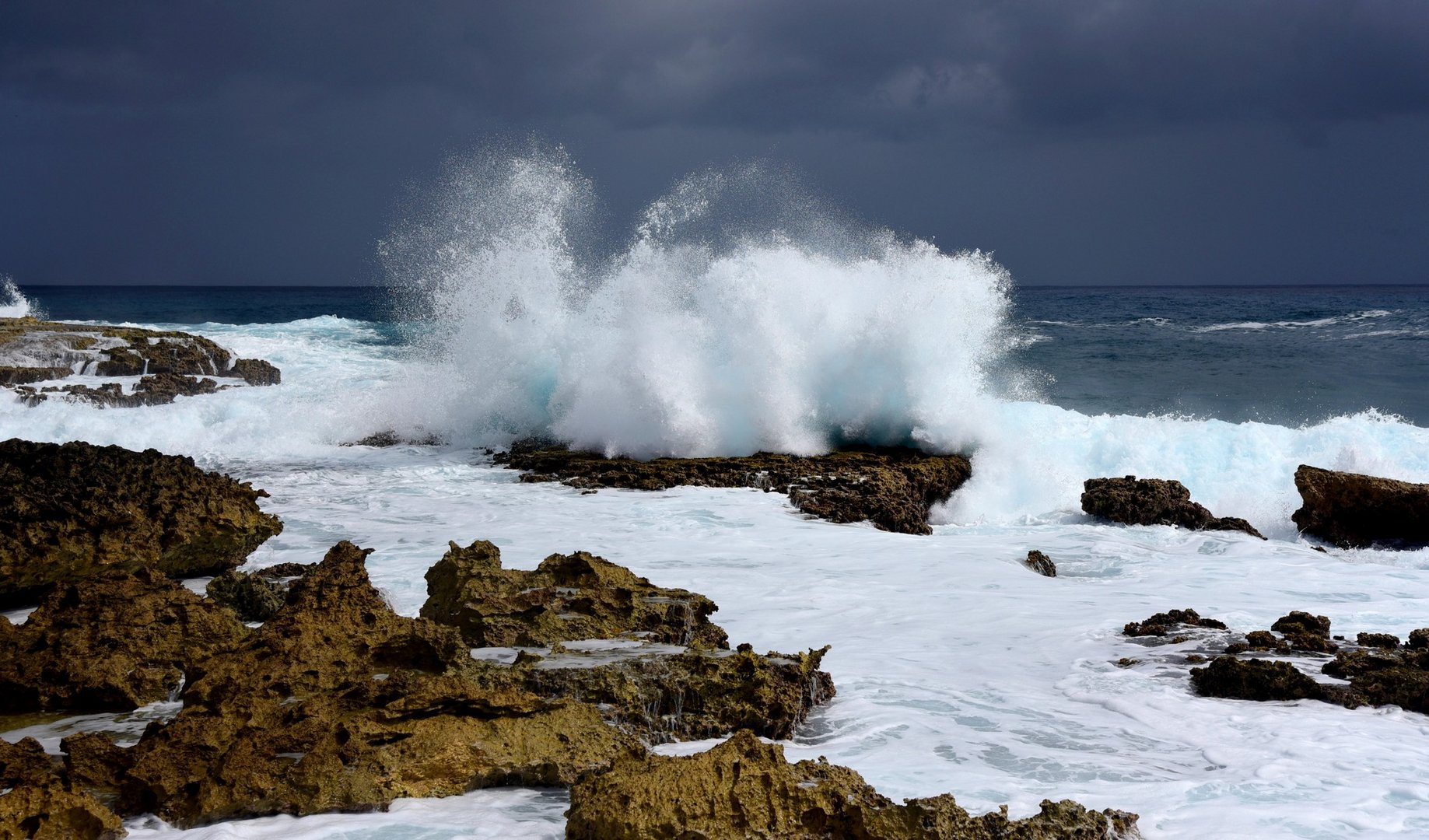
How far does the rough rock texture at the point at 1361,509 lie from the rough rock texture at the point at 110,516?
9.60 m

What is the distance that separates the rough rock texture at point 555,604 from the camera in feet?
15.2

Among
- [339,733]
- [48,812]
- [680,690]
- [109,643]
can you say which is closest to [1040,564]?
[680,690]

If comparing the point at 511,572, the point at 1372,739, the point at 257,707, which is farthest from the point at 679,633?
the point at 1372,739

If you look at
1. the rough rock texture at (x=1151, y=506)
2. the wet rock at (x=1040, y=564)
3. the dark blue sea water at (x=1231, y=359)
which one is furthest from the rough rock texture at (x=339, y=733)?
the dark blue sea water at (x=1231, y=359)

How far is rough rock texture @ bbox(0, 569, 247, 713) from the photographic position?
4.00 meters

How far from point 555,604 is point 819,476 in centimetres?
662

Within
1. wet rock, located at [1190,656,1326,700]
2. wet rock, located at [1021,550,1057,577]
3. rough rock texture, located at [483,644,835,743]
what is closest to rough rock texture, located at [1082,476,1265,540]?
wet rock, located at [1021,550,1057,577]

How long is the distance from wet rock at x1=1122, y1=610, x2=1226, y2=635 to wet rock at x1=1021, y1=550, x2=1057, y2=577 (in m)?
1.73

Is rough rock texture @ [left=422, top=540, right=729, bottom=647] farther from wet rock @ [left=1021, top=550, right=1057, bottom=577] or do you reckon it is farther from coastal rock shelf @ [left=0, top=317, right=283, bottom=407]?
coastal rock shelf @ [left=0, top=317, right=283, bottom=407]

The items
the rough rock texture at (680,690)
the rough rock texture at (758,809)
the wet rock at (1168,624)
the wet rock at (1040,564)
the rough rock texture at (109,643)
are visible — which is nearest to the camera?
the rough rock texture at (758,809)

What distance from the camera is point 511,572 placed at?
523cm

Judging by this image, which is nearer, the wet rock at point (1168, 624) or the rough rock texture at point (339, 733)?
the rough rock texture at point (339, 733)

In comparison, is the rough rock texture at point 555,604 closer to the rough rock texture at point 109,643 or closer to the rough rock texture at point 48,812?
the rough rock texture at point 109,643

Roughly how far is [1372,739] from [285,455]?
39.2 ft
